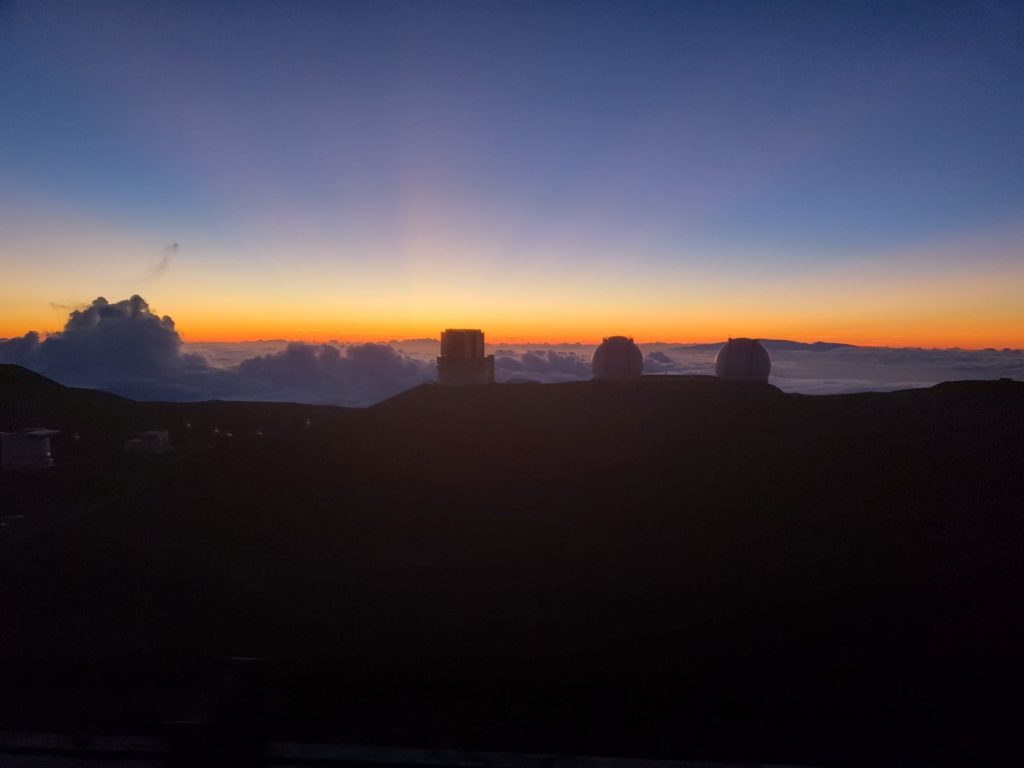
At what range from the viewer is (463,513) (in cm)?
1402

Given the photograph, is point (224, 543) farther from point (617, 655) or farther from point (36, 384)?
point (36, 384)

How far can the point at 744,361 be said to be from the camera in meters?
26.2

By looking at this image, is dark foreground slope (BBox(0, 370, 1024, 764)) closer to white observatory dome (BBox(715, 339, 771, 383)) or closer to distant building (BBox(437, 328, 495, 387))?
white observatory dome (BBox(715, 339, 771, 383))

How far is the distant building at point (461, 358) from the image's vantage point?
27594 mm

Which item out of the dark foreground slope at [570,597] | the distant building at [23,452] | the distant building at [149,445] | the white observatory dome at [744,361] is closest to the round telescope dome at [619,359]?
the white observatory dome at [744,361]

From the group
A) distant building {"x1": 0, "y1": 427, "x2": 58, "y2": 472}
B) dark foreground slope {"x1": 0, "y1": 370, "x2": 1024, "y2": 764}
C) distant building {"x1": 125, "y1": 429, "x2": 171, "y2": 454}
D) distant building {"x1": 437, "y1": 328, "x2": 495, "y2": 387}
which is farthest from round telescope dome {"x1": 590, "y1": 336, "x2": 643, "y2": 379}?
distant building {"x1": 0, "y1": 427, "x2": 58, "y2": 472}

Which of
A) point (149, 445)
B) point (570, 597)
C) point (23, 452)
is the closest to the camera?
point (570, 597)

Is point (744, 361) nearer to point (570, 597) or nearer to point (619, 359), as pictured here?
point (619, 359)

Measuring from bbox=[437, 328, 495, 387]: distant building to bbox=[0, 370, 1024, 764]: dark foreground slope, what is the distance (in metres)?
7.91

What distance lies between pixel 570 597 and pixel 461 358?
19.6 meters

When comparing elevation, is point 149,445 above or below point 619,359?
below

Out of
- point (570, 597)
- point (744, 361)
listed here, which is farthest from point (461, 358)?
point (570, 597)

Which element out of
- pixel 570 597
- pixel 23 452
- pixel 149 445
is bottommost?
pixel 570 597

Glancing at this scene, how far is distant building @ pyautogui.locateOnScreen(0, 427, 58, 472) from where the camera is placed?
22594 millimetres
